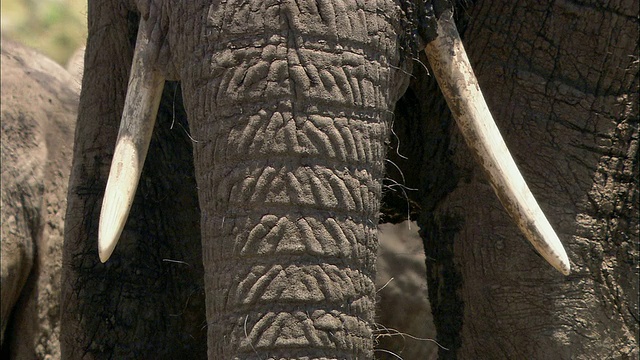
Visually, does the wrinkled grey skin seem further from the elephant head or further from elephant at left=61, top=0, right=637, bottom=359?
the elephant head

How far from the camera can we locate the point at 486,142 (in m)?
2.70

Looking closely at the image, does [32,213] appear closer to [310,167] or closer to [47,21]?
[310,167]

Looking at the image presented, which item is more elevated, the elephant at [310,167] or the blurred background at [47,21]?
the blurred background at [47,21]

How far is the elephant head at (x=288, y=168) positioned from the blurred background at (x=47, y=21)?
37.1ft

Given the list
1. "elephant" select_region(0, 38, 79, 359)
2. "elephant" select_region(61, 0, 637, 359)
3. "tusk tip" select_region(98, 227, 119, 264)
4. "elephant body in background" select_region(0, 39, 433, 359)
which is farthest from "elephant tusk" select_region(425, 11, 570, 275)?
"elephant" select_region(0, 38, 79, 359)

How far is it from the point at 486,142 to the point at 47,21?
40.7 feet

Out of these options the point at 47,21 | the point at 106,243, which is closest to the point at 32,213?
the point at 106,243

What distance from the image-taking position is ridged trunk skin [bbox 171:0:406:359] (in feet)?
7.80

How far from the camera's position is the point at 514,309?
10.1 ft

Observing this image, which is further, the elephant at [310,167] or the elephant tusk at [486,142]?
the elephant tusk at [486,142]

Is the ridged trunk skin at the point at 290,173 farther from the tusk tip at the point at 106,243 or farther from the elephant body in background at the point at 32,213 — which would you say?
the elephant body in background at the point at 32,213

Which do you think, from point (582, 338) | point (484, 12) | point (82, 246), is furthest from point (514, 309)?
point (82, 246)

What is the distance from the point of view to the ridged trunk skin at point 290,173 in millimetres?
2377

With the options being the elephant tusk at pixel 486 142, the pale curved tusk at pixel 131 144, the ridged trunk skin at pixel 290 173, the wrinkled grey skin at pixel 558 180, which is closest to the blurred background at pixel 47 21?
the wrinkled grey skin at pixel 558 180
